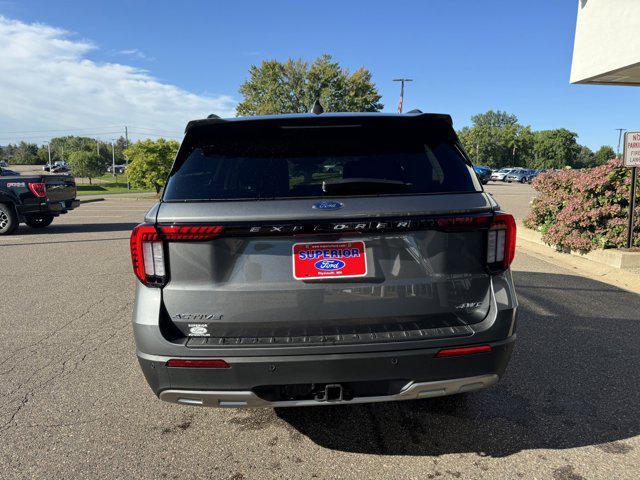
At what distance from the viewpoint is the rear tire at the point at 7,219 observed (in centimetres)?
1209

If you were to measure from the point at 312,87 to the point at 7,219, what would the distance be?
40.3 metres

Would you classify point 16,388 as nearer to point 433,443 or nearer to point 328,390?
point 328,390

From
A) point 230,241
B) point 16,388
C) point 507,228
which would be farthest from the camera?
point 16,388

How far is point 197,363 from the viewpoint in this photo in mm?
2346

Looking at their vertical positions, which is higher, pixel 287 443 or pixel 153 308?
pixel 153 308

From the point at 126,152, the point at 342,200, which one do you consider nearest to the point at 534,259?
the point at 342,200

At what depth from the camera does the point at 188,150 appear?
8.97 feet

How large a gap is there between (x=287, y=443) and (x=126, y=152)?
3196 centimetres

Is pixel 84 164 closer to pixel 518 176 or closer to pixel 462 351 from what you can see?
pixel 518 176

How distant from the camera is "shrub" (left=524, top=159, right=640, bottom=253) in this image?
8.41m

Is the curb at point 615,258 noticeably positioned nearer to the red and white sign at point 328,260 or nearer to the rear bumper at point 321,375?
the rear bumper at point 321,375

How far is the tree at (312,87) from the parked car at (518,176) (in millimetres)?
17235

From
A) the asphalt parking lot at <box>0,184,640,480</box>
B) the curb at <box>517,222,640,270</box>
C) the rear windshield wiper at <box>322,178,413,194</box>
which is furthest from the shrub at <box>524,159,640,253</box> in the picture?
the rear windshield wiper at <box>322,178,413,194</box>

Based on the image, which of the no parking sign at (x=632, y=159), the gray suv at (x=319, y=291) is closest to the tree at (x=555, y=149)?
the no parking sign at (x=632, y=159)
